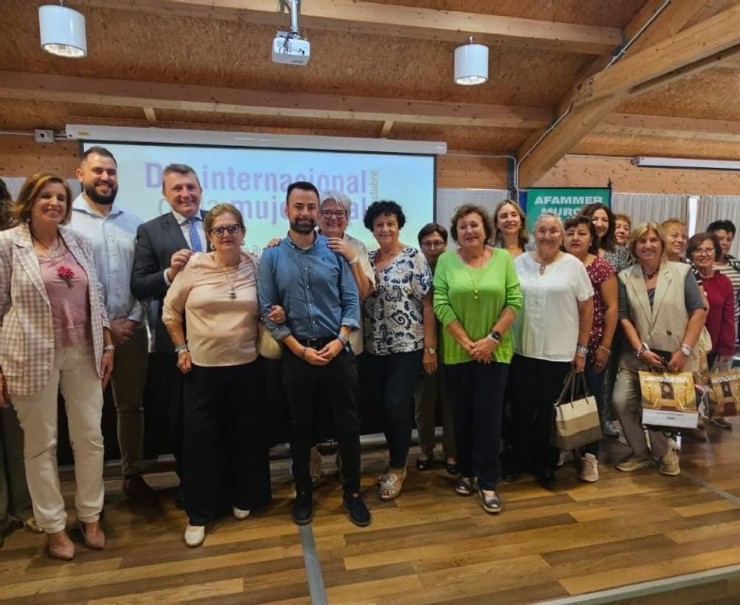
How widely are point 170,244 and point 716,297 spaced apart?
3557 millimetres

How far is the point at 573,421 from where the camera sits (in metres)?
2.54

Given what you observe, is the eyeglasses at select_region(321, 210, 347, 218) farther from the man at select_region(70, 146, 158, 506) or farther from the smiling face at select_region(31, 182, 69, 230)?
the smiling face at select_region(31, 182, 69, 230)

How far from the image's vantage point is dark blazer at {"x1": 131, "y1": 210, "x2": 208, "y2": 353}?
7.54 ft

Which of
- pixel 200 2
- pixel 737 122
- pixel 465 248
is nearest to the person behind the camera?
pixel 465 248

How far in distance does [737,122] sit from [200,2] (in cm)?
660

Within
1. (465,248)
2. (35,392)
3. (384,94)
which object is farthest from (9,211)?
(384,94)

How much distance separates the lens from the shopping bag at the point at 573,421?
2539mm

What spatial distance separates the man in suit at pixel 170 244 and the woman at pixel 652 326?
2441 mm

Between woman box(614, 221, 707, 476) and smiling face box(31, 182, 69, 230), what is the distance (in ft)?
9.61

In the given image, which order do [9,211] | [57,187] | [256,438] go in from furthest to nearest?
[256,438], [9,211], [57,187]

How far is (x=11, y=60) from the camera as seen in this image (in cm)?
445

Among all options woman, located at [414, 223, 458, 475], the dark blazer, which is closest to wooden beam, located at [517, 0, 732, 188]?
woman, located at [414, 223, 458, 475]

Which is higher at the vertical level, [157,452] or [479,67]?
[479,67]

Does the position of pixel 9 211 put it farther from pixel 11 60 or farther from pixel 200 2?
pixel 11 60
